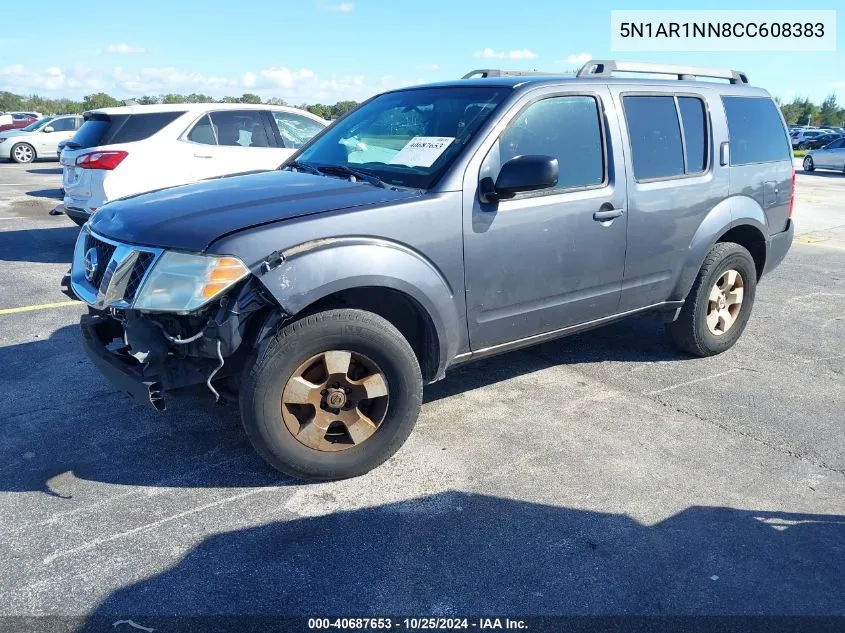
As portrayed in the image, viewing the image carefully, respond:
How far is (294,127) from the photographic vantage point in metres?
9.27

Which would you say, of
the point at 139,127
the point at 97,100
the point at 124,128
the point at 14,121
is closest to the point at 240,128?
the point at 139,127

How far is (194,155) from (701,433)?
6.57 metres

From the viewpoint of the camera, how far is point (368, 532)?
306cm

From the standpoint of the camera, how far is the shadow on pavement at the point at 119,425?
138 inches

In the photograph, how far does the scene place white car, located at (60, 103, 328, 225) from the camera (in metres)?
7.95

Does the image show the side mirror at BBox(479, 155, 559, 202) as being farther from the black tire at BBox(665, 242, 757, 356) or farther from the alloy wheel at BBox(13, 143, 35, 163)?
the alloy wheel at BBox(13, 143, 35, 163)

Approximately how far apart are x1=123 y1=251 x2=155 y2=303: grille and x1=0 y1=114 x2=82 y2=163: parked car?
71.4 feet

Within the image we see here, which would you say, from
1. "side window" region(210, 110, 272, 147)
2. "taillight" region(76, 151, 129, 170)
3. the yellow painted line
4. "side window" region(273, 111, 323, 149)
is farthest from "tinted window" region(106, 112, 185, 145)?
the yellow painted line

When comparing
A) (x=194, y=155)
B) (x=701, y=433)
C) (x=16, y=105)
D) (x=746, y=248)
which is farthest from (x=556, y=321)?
(x=16, y=105)

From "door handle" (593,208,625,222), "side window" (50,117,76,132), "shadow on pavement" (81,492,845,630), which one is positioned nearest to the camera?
"shadow on pavement" (81,492,845,630)

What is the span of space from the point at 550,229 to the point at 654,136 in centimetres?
116

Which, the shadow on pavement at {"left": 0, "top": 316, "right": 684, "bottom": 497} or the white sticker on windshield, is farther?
the white sticker on windshield

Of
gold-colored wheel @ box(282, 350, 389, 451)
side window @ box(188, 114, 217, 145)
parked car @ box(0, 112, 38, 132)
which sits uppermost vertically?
parked car @ box(0, 112, 38, 132)

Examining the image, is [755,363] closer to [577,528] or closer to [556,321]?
[556,321]
